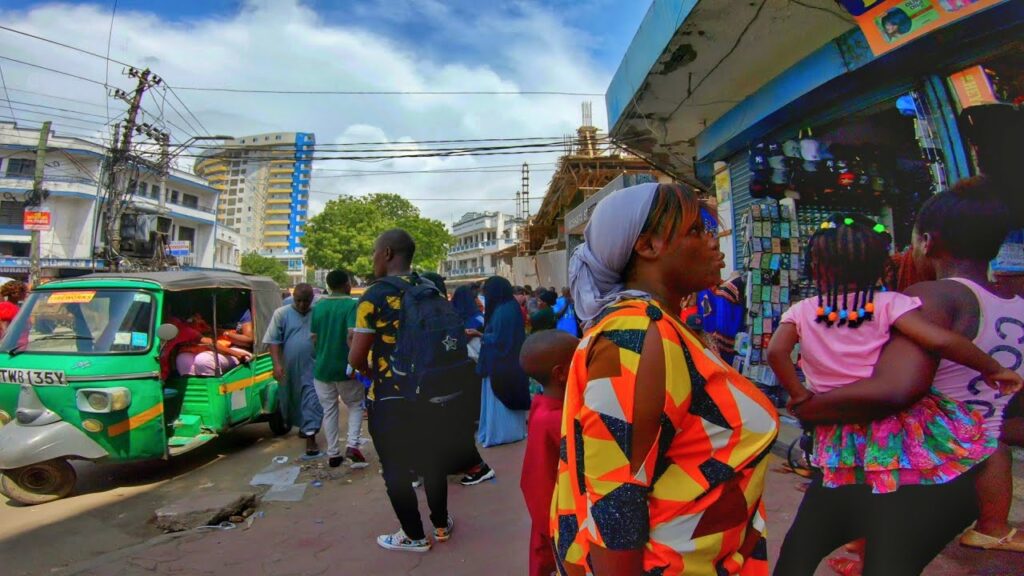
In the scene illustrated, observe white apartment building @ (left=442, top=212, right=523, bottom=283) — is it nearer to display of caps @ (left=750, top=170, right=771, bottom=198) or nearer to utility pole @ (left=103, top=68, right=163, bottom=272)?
utility pole @ (left=103, top=68, right=163, bottom=272)

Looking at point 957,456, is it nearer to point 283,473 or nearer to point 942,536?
point 942,536

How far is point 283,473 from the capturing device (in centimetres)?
487

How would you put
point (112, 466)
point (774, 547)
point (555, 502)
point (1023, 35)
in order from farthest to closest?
point (112, 466) → point (1023, 35) → point (774, 547) → point (555, 502)

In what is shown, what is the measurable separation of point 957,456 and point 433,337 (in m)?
2.23

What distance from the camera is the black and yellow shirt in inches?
121

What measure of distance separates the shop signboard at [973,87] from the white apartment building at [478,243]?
45.5 meters

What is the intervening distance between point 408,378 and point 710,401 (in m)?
2.14

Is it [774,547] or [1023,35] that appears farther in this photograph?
[1023,35]

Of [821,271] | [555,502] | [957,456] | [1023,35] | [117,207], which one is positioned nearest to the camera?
[555,502]

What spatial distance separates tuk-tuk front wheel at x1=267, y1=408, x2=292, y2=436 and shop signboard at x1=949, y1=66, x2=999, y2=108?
6976 mm

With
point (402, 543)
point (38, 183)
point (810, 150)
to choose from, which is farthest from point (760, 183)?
point (38, 183)

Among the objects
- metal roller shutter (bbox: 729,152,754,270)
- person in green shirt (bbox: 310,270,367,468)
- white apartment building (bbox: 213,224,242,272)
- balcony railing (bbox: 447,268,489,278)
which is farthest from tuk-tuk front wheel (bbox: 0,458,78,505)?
balcony railing (bbox: 447,268,489,278)

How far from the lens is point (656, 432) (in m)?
1.00

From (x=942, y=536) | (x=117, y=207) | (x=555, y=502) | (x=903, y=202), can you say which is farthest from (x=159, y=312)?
(x=117, y=207)
